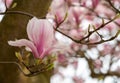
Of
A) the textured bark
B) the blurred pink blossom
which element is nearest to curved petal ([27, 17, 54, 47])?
the textured bark

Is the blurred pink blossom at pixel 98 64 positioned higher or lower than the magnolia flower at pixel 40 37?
lower

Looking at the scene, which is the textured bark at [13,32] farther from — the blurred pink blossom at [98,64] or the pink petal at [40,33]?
the blurred pink blossom at [98,64]

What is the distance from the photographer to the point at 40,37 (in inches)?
36.4

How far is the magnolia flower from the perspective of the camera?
2.92ft

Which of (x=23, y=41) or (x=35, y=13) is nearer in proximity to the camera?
(x=23, y=41)

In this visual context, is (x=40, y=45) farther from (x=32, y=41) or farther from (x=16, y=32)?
(x=16, y=32)

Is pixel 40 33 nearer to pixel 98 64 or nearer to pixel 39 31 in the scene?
pixel 39 31

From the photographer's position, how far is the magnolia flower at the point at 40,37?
35.1 inches

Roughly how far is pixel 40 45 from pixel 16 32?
1.05 ft

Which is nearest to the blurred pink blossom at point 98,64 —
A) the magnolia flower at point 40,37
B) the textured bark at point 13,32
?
the textured bark at point 13,32

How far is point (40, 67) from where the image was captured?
3.00 ft

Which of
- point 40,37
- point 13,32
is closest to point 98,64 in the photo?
point 13,32

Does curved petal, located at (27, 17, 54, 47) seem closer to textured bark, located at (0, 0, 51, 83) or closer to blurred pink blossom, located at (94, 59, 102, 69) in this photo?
textured bark, located at (0, 0, 51, 83)

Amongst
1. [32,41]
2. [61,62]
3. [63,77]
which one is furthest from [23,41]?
[63,77]
